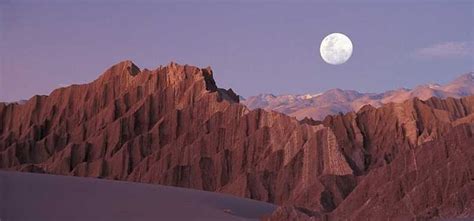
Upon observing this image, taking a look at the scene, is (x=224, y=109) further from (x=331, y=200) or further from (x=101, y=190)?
(x=101, y=190)

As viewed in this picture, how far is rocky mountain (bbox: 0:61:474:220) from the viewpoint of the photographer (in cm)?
5328

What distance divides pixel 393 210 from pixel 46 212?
27.6ft

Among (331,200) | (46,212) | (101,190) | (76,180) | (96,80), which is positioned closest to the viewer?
(46,212)

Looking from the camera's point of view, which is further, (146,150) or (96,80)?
(96,80)

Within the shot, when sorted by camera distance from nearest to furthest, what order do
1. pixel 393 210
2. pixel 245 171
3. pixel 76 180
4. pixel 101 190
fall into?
1. pixel 393 210
2. pixel 101 190
3. pixel 76 180
4. pixel 245 171

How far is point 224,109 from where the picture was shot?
65375mm

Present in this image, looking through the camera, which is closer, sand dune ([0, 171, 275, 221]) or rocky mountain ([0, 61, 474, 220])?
sand dune ([0, 171, 275, 221])

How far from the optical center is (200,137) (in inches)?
2452

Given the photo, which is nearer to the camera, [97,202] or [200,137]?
[97,202]

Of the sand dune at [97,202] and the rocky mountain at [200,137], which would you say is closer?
the sand dune at [97,202]

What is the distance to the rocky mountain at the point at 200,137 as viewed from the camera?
175 feet

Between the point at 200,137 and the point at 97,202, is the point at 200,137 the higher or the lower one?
the higher one

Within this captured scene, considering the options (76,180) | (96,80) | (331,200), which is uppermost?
(96,80)

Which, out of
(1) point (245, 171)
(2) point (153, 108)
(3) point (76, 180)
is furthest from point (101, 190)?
(2) point (153, 108)
